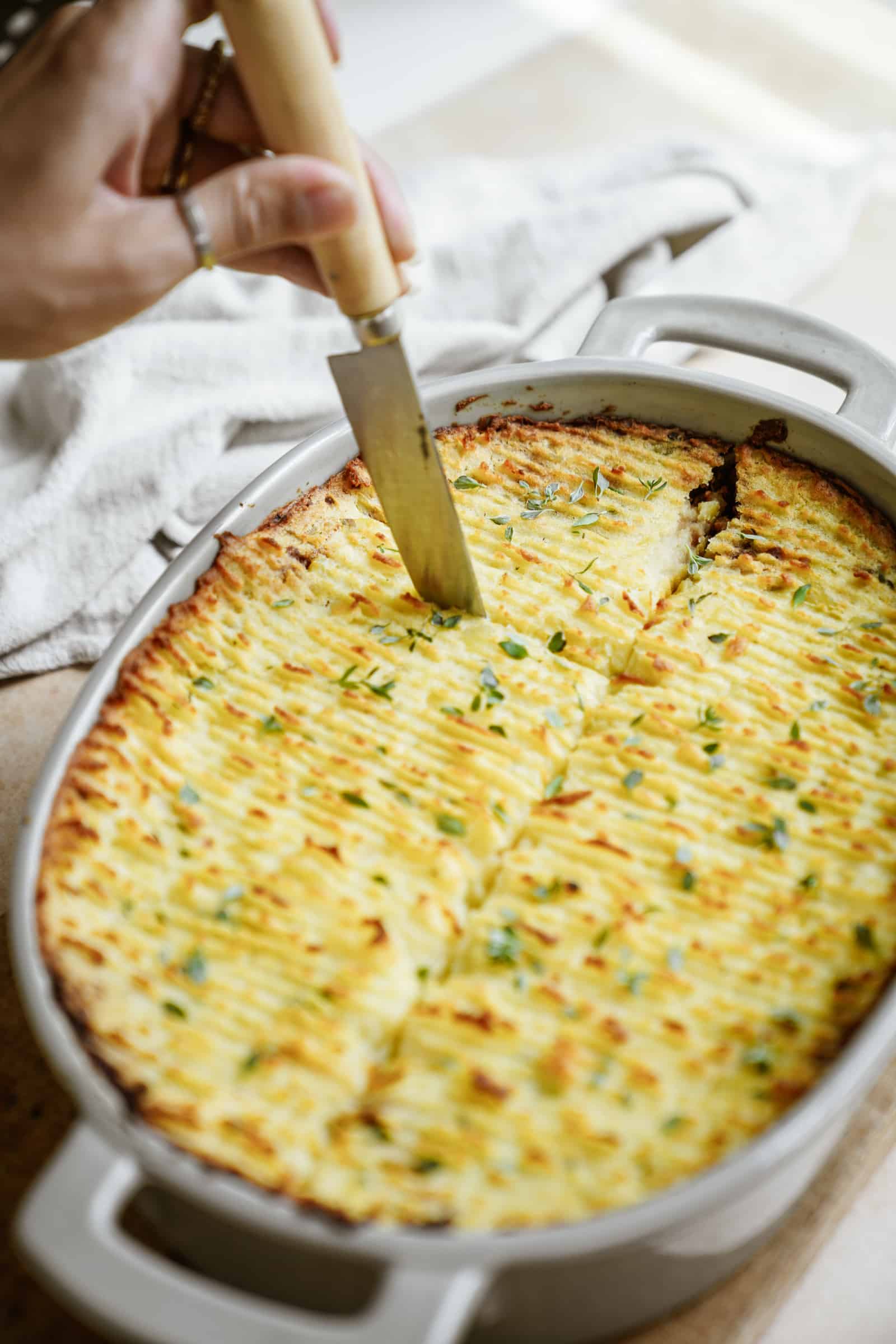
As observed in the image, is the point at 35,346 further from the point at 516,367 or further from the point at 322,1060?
the point at 322,1060

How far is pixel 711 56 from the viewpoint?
15.9 feet

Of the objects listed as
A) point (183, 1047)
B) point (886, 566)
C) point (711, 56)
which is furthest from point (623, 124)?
point (183, 1047)

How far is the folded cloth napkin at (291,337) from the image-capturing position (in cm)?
289

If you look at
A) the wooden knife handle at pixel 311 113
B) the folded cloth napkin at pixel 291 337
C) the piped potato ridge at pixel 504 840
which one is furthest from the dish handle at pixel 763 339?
the wooden knife handle at pixel 311 113

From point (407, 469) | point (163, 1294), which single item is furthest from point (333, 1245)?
point (407, 469)

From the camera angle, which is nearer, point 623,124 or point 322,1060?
point 322,1060

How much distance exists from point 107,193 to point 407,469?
683 mm

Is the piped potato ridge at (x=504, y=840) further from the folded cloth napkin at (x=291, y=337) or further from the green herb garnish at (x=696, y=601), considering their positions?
the folded cloth napkin at (x=291, y=337)

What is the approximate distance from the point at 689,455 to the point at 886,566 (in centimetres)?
48

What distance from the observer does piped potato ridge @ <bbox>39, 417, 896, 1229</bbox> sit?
5.33 feet

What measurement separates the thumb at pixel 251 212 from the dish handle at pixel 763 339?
0.89 metres

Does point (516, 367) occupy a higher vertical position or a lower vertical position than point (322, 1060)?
higher

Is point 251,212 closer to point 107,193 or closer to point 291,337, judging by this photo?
point 107,193

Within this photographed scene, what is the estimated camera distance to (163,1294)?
4.57ft
